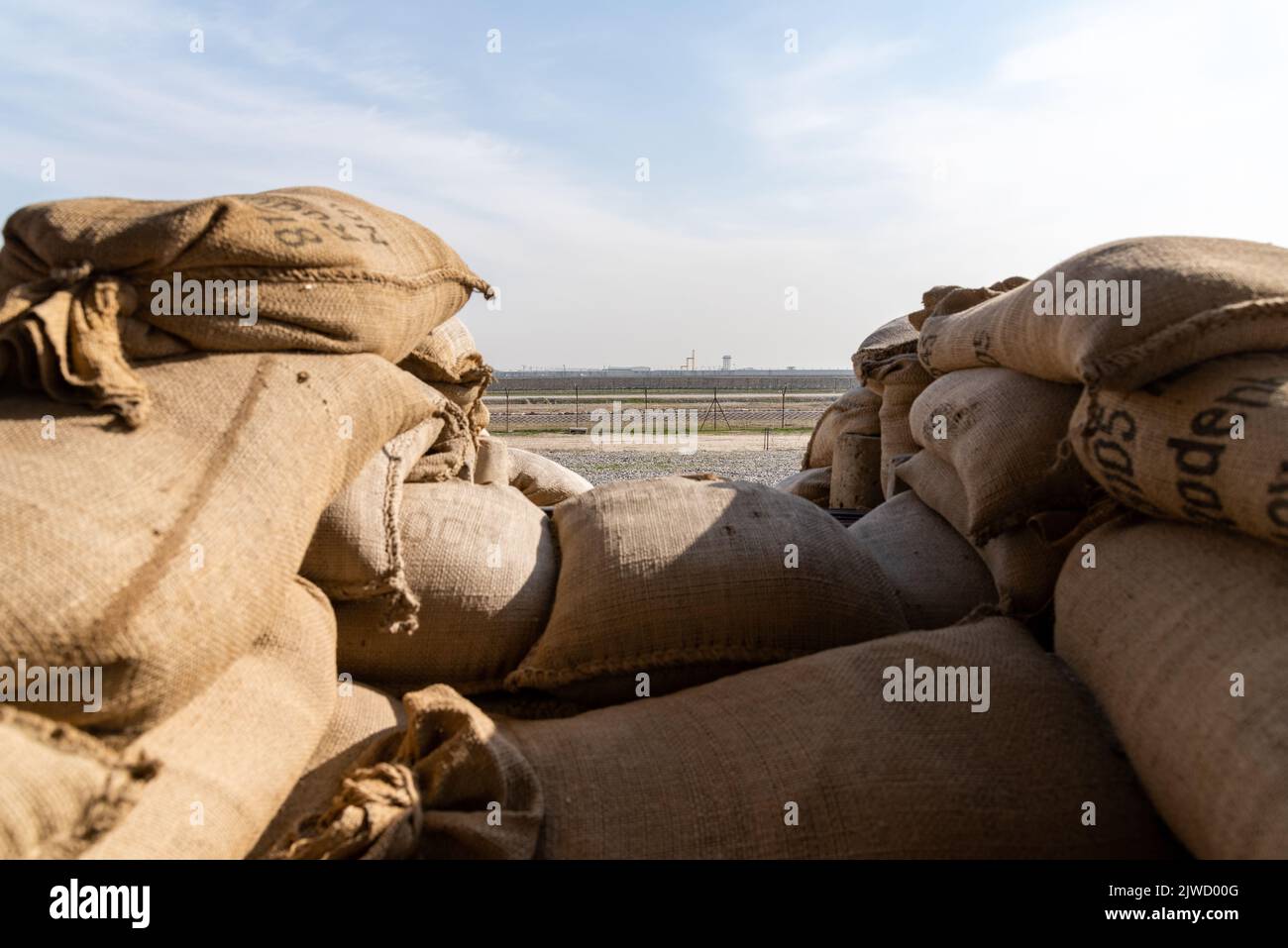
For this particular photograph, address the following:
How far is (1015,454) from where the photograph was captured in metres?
2.02

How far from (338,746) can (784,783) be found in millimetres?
799

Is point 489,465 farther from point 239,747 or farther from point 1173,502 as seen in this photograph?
point 1173,502

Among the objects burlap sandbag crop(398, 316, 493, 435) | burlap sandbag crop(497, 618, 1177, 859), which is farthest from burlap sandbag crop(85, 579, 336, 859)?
burlap sandbag crop(398, 316, 493, 435)

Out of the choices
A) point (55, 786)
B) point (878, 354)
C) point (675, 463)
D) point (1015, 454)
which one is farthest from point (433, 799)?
point (675, 463)

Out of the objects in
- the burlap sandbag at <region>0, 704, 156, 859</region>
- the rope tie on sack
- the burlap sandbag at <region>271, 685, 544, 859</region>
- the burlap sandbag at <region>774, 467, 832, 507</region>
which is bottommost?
the burlap sandbag at <region>271, 685, 544, 859</region>

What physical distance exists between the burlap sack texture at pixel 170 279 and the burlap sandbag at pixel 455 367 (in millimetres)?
589

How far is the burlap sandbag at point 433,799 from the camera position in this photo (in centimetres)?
123

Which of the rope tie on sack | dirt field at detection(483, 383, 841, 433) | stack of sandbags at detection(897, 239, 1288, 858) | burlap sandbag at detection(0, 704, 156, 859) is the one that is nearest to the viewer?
burlap sandbag at detection(0, 704, 156, 859)

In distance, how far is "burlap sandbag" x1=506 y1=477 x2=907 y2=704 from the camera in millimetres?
1919

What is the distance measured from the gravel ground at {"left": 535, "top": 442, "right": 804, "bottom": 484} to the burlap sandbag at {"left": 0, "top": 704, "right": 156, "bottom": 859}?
263 inches

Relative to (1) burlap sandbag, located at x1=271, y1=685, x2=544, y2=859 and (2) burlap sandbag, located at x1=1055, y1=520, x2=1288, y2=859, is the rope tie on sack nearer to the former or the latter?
(1) burlap sandbag, located at x1=271, y1=685, x2=544, y2=859

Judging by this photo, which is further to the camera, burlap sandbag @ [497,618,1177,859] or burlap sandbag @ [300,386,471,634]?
burlap sandbag @ [300,386,471,634]

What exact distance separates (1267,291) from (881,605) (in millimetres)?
940
